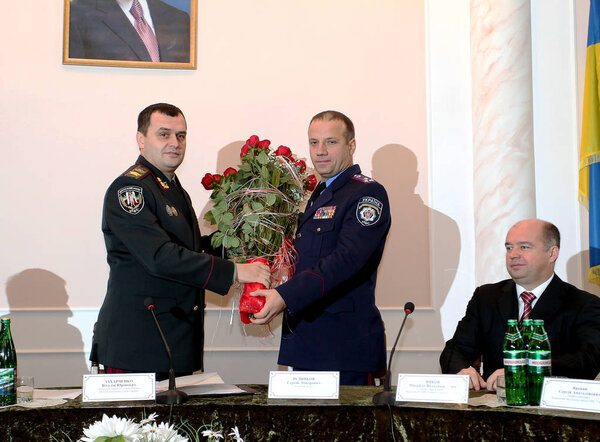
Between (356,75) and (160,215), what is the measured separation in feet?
6.09

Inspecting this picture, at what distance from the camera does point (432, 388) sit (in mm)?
1948

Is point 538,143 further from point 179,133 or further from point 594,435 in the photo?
point 594,435

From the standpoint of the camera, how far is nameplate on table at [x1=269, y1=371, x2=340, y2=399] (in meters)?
1.97

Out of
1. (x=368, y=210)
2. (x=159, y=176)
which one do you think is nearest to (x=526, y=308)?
(x=368, y=210)

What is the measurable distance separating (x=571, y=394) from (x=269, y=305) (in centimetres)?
113

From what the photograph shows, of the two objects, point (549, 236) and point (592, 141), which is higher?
point (592, 141)

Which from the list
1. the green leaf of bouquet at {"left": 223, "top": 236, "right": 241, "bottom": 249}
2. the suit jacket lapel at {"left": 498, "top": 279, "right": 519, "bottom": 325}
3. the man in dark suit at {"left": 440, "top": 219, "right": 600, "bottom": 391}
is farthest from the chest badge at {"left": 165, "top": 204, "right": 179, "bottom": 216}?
the suit jacket lapel at {"left": 498, "top": 279, "right": 519, "bottom": 325}

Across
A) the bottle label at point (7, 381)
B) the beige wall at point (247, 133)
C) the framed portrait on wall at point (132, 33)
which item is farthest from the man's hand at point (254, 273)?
the framed portrait on wall at point (132, 33)

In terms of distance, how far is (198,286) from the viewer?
8.74 feet

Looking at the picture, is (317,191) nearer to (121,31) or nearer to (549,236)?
(549,236)

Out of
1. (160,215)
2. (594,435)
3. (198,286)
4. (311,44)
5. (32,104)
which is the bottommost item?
(594,435)

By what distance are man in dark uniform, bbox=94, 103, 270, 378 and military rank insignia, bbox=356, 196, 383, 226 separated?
1.40 feet

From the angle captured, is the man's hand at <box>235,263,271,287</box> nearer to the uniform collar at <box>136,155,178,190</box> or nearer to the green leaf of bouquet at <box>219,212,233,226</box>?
the green leaf of bouquet at <box>219,212,233,226</box>

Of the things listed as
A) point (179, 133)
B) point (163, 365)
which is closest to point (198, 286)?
point (163, 365)
